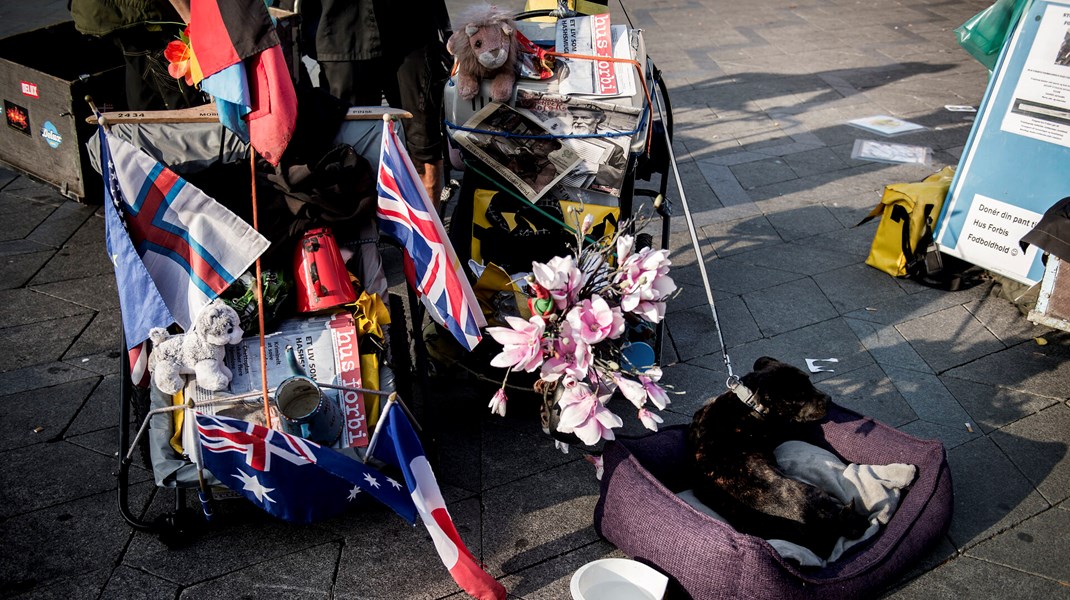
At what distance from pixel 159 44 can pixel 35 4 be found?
222 inches

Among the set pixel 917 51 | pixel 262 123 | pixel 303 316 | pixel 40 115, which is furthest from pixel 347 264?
pixel 917 51

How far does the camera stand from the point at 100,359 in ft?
13.0

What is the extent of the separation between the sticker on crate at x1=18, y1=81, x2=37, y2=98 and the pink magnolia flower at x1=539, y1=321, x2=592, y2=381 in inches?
155

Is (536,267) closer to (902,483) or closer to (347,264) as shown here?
(347,264)

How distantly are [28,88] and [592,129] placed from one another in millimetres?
3500

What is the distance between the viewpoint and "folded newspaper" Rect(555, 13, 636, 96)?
3.78 m

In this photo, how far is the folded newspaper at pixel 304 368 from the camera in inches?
115

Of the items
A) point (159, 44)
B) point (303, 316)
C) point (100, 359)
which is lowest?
point (100, 359)

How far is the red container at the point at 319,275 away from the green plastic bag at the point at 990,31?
12.0ft

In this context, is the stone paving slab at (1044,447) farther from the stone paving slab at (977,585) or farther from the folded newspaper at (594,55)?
the folded newspaper at (594,55)

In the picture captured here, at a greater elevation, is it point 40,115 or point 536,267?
point 536,267

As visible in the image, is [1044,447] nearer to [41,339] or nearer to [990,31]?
[990,31]

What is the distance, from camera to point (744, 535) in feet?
8.48

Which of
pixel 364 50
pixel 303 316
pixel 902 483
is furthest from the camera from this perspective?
pixel 364 50
